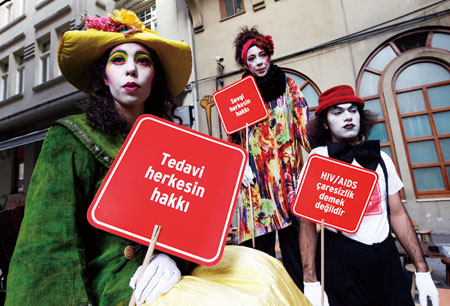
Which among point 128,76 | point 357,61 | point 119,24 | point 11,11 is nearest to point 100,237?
point 128,76

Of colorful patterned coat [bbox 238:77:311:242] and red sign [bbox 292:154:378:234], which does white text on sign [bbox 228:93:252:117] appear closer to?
colorful patterned coat [bbox 238:77:311:242]

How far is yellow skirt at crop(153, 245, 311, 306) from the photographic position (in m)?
0.58

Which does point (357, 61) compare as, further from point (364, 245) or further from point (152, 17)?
point (152, 17)

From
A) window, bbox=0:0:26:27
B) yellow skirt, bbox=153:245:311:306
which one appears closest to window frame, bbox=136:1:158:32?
window, bbox=0:0:26:27

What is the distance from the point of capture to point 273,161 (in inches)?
72.9

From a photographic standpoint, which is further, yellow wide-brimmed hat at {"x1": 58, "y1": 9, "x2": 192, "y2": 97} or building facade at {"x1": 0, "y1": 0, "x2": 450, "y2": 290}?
building facade at {"x1": 0, "y1": 0, "x2": 450, "y2": 290}

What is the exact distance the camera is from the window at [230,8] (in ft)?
21.6

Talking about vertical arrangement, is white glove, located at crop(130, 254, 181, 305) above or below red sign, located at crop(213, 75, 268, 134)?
below

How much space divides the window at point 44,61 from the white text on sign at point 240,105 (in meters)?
9.66

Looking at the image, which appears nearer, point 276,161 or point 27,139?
point 276,161

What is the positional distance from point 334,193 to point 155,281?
1092 millimetres

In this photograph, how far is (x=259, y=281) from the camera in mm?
673

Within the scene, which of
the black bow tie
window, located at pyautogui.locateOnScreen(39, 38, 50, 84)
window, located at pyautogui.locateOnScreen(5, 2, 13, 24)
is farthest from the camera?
window, located at pyautogui.locateOnScreen(5, 2, 13, 24)

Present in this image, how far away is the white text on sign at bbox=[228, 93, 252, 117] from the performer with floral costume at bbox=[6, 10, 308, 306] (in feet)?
3.02
